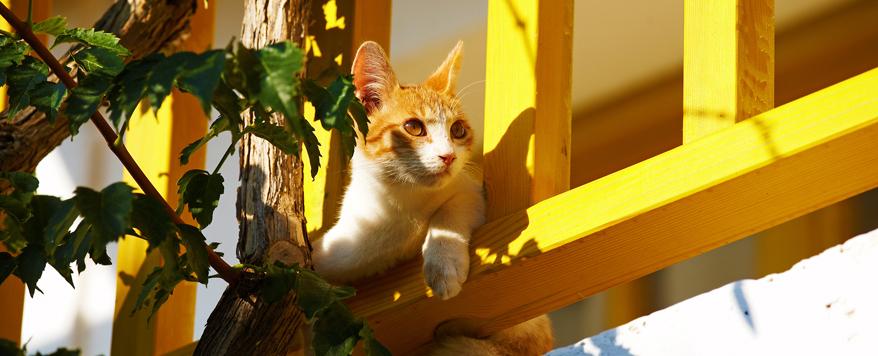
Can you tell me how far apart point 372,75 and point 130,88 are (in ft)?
3.46

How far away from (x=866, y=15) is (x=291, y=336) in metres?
3.43

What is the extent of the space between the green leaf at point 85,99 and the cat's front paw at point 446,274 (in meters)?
0.73

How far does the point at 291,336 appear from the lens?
130 cm

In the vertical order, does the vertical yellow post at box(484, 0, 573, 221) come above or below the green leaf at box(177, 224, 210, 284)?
above

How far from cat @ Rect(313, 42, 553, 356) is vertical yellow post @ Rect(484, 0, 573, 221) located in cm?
14

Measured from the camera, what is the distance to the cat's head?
5.31 feet

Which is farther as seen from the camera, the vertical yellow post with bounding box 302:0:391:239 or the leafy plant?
the vertical yellow post with bounding box 302:0:391:239

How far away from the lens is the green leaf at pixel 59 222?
754 mm

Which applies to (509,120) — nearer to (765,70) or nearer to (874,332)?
(765,70)

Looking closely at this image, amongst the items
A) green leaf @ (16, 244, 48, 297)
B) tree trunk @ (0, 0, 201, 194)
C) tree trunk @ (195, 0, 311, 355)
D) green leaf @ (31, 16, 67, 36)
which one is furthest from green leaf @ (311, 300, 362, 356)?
tree trunk @ (0, 0, 201, 194)

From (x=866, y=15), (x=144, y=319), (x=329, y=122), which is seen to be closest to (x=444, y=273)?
→ (x=329, y=122)

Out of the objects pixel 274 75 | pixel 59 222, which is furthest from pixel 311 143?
Result: pixel 59 222

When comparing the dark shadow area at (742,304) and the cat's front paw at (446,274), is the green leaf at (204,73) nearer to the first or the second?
the cat's front paw at (446,274)

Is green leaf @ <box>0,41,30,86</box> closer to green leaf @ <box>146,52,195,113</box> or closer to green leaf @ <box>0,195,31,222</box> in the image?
green leaf @ <box>0,195,31,222</box>
